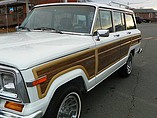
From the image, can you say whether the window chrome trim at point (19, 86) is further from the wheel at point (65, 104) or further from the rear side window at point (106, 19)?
the rear side window at point (106, 19)

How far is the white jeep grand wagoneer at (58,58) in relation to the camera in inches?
93.8

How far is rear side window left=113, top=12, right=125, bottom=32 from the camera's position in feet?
16.8

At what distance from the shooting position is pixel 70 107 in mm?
3258

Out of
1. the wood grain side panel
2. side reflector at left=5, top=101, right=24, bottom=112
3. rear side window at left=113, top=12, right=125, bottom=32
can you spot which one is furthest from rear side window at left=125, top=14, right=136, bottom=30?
side reflector at left=5, top=101, right=24, bottom=112

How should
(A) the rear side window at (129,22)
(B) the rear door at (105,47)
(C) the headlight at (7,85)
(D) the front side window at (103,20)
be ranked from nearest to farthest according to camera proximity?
1. (C) the headlight at (7,85)
2. (B) the rear door at (105,47)
3. (D) the front side window at (103,20)
4. (A) the rear side window at (129,22)

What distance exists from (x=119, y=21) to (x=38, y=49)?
3208mm

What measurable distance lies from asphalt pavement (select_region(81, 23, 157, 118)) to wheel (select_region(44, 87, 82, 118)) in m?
0.57

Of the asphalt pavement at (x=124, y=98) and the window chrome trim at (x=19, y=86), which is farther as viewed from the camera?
the asphalt pavement at (x=124, y=98)

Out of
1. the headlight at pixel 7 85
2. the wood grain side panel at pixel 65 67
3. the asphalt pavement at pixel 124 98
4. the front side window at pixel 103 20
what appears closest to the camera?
the headlight at pixel 7 85

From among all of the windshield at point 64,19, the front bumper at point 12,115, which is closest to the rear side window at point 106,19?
the windshield at point 64,19

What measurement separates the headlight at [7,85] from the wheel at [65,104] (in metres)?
0.56

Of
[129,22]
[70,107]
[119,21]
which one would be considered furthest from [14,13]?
[70,107]

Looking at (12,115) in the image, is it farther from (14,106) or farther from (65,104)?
(65,104)

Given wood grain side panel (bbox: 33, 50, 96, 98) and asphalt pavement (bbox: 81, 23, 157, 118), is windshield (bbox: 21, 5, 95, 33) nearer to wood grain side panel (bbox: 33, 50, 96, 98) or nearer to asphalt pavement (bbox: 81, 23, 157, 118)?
wood grain side panel (bbox: 33, 50, 96, 98)
